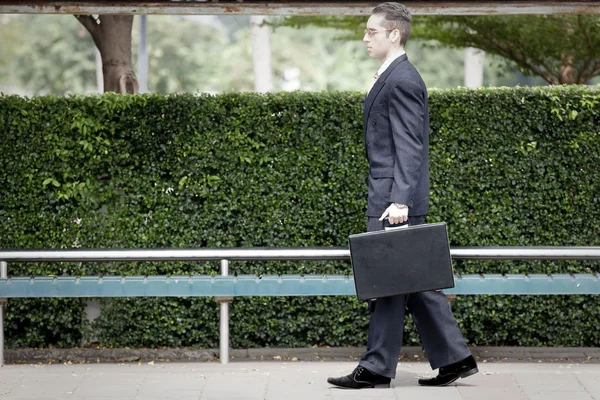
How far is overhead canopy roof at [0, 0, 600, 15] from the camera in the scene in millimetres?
6781

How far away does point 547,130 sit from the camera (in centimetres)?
710

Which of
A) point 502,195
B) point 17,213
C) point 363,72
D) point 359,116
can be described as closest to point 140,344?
point 17,213

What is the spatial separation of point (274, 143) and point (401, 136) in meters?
1.57

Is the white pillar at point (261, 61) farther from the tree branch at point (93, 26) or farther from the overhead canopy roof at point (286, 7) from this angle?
the overhead canopy roof at point (286, 7)

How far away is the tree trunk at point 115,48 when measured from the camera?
30.5ft

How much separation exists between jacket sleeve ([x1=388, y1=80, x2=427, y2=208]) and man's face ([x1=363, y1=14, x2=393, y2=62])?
0.27m

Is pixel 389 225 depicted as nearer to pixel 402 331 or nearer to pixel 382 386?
pixel 402 331

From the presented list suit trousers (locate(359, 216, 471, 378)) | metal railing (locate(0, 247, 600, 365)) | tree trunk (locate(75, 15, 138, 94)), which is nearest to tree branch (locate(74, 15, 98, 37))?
tree trunk (locate(75, 15, 138, 94))

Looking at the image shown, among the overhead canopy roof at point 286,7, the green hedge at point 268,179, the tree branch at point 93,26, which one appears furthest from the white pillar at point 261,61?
the overhead canopy roof at point 286,7

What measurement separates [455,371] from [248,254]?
161cm

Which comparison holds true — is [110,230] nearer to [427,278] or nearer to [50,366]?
[50,366]

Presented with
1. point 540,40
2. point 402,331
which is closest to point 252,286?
point 402,331

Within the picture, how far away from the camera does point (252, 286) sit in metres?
6.65

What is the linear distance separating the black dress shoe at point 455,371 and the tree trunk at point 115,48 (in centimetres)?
447
